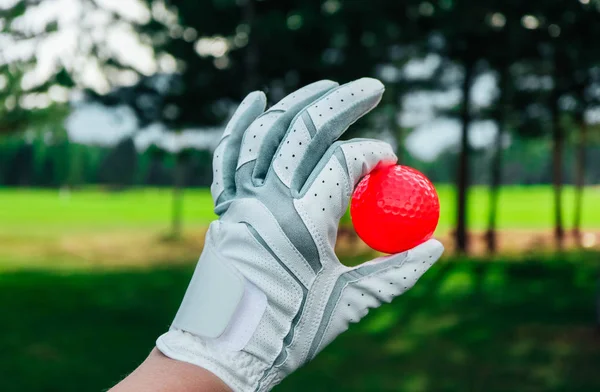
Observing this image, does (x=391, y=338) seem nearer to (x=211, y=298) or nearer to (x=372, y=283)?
(x=372, y=283)

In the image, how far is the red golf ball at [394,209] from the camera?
279 cm

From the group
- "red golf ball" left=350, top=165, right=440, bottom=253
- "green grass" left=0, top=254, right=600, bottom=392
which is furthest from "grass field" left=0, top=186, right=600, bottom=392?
"red golf ball" left=350, top=165, right=440, bottom=253

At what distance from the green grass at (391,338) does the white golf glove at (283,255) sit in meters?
4.38

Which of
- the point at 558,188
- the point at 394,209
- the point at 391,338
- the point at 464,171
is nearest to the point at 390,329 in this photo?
the point at 391,338

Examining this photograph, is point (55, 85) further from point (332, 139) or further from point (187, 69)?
point (332, 139)

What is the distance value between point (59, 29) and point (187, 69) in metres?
6.45

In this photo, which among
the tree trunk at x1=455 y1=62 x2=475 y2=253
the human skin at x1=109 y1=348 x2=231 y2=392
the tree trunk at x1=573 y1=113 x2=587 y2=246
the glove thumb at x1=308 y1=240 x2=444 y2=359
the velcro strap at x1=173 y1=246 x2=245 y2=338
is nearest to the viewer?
the human skin at x1=109 y1=348 x2=231 y2=392

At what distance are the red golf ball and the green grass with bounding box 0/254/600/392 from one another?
4.03 metres

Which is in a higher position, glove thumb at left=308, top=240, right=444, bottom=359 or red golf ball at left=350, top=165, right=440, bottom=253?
red golf ball at left=350, top=165, right=440, bottom=253

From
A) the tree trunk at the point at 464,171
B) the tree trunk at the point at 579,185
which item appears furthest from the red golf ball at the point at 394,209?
the tree trunk at the point at 579,185

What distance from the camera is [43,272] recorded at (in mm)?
16141

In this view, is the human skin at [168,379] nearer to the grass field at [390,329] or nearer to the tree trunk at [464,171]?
the grass field at [390,329]

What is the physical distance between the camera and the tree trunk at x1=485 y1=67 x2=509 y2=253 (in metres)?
18.9

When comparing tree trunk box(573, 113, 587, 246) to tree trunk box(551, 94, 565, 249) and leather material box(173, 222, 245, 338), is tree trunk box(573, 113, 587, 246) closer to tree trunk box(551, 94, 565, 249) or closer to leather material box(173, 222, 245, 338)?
tree trunk box(551, 94, 565, 249)
